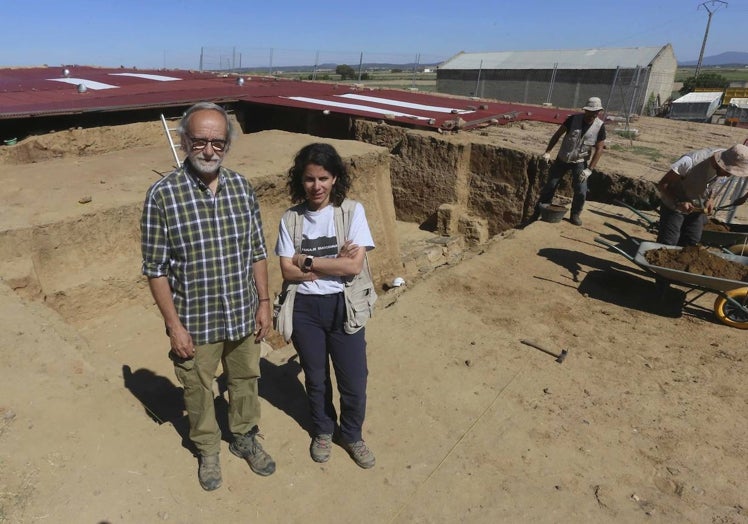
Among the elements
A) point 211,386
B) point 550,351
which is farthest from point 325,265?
point 550,351

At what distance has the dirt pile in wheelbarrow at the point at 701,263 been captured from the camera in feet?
16.3

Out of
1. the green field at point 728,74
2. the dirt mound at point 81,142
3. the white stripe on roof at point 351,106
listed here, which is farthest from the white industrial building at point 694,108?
the green field at point 728,74

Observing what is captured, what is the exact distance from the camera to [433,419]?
11.9 ft

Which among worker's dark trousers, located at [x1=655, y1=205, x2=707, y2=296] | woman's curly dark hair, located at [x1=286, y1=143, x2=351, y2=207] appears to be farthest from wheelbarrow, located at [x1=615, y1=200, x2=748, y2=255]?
woman's curly dark hair, located at [x1=286, y1=143, x2=351, y2=207]

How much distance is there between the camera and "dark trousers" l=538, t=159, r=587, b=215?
7352 millimetres

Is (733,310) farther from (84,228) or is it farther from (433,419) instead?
(84,228)

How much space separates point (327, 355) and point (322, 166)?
1.12m

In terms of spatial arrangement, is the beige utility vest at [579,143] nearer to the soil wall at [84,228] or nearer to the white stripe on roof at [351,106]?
the soil wall at [84,228]

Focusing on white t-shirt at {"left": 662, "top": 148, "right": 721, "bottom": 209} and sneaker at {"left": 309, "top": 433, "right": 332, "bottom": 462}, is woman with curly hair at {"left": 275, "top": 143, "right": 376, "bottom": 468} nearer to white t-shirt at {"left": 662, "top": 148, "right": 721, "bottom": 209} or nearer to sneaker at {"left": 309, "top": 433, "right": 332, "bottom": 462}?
sneaker at {"left": 309, "top": 433, "right": 332, "bottom": 462}

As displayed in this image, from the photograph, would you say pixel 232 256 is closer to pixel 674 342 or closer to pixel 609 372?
pixel 609 372

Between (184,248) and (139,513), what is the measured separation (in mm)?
1332

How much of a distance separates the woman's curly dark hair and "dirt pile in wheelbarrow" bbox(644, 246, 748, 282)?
415cm

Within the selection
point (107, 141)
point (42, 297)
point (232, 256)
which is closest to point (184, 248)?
point (232, 256)

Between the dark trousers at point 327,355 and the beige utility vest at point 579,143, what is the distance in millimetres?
5793
